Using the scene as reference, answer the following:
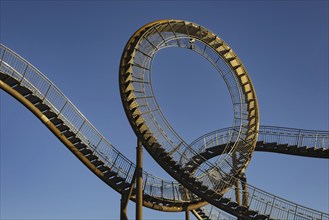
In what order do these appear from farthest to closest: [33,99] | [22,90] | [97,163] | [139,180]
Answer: [97,163], [139,180], [33,99], [22,90]

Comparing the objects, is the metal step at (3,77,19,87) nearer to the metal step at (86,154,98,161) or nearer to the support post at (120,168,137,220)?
the metal step at (86,154,98,161)

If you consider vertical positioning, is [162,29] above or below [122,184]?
above

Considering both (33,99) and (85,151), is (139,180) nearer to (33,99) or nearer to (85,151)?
(85,151)

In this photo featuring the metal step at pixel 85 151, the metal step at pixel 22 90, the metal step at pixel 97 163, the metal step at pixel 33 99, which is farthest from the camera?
the metal step at pixel 97 163

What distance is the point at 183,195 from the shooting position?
61.7ft

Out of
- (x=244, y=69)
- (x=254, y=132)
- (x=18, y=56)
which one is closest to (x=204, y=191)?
(x=254, y=132)

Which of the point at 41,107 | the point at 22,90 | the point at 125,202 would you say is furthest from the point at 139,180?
the point at 22,90

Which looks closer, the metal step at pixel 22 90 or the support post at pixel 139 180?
the metal step at pixel 22 90

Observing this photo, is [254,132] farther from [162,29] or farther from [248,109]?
[162,29]

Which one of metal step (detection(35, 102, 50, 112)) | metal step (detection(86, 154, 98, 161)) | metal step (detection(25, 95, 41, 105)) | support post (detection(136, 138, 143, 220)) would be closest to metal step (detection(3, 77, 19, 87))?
metal step (detection(25, 95, 41, 105))

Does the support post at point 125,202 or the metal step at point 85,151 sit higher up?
the metal step at point 85,151

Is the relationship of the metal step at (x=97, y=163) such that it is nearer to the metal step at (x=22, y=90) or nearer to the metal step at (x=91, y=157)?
the metal step at (x=91, y=157)

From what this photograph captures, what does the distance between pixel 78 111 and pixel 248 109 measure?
28.2ft

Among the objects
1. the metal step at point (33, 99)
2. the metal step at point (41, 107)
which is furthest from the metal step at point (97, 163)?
the metal step at point (33, 99)
